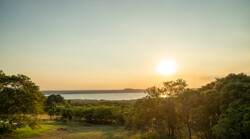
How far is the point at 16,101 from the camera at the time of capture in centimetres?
2178

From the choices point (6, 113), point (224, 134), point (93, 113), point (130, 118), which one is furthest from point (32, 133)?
point (224, 134)

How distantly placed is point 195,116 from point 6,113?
965 inches

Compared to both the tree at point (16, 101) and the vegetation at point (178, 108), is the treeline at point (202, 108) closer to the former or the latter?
the vegetation at point (178, 108)

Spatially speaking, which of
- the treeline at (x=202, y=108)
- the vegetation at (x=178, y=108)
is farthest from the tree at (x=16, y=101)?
the treeline at (x=202, y=108)

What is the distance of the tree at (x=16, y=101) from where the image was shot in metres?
21.0

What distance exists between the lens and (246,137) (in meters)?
12.1

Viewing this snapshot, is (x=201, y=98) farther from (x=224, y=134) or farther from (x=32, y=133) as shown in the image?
(x=32, y=133)

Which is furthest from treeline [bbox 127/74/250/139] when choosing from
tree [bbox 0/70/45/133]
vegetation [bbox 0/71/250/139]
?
tree [bbox 0/70/45/133]

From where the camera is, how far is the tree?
21.0 m

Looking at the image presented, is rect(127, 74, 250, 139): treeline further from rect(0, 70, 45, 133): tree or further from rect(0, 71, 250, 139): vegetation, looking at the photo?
rect(0, 70, 45, 133): tree

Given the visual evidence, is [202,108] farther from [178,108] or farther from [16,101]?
[16,101]

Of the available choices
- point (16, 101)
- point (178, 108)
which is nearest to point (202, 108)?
point (178, 108)

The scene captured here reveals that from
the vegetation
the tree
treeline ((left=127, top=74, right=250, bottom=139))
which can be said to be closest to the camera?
treeline ((left=127, top=74, right=250, bottom=139))

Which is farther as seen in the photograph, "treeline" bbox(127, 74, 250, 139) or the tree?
the tree
